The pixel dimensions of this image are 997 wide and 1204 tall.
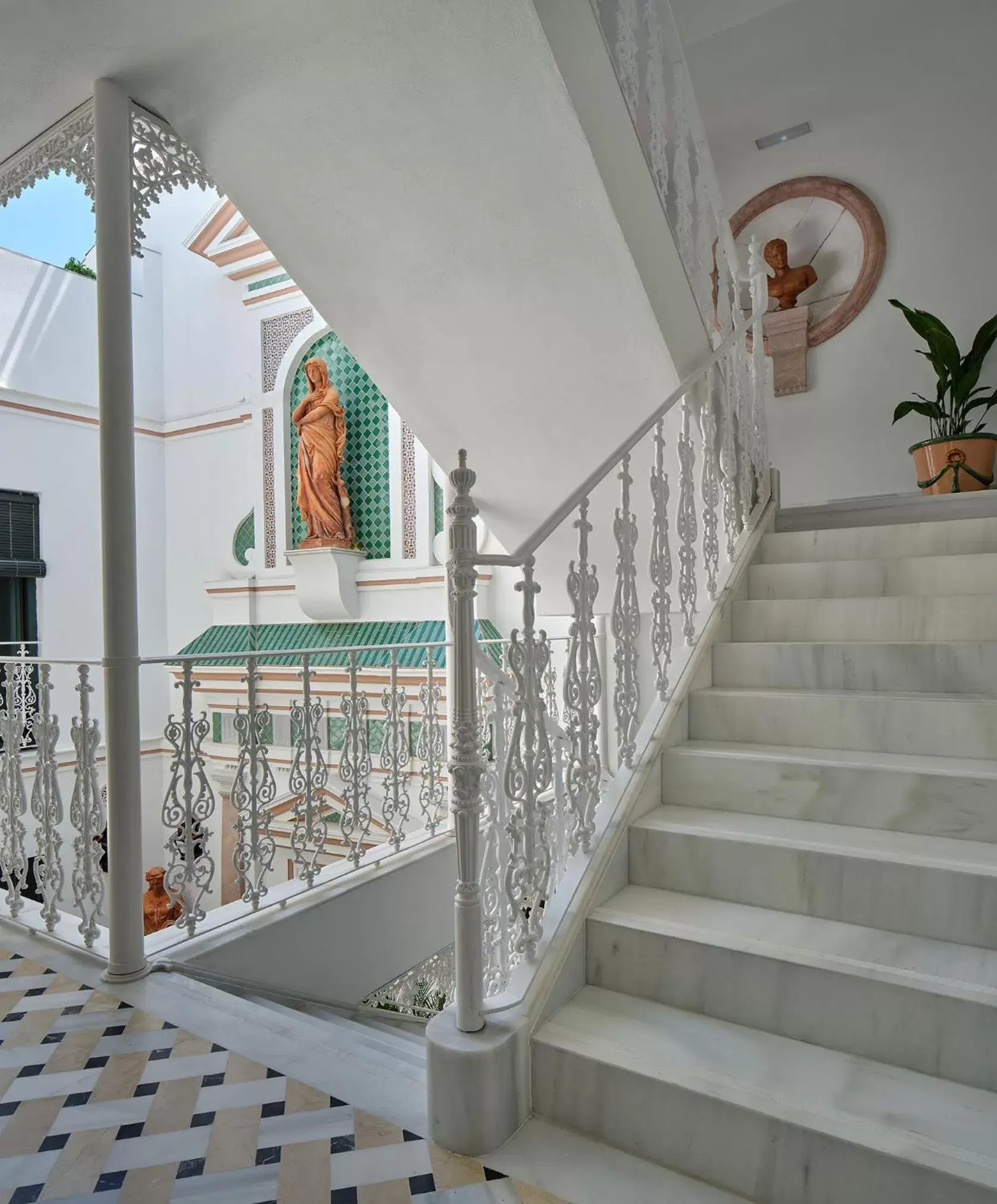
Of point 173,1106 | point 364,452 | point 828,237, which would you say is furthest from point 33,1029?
point 828,237

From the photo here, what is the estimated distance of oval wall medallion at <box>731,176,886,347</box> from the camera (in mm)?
5051

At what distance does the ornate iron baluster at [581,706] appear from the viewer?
2.06 metres

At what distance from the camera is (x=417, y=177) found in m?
2.89

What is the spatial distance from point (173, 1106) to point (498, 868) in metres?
1.53

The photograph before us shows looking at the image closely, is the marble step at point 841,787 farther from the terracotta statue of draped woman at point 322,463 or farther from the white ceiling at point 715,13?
the white ceiling at point 715,13

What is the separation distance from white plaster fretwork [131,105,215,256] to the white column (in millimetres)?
94

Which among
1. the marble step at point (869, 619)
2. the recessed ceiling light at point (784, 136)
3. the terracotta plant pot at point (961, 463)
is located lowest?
the marble step at point (869, 619)

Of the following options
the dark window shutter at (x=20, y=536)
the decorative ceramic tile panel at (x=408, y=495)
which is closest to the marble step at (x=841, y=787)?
the decorative ceramic tile panel at (x=408, y=495)

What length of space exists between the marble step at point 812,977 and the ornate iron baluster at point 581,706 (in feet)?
0.76

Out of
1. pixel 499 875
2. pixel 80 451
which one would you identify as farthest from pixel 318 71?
pixel 80 451

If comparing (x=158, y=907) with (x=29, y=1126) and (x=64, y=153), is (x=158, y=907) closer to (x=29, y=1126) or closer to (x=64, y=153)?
(x=29, y=1126)

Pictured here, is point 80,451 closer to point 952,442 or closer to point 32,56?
point 32,56

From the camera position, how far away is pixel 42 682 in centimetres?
301

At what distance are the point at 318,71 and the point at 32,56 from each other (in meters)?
0.93
